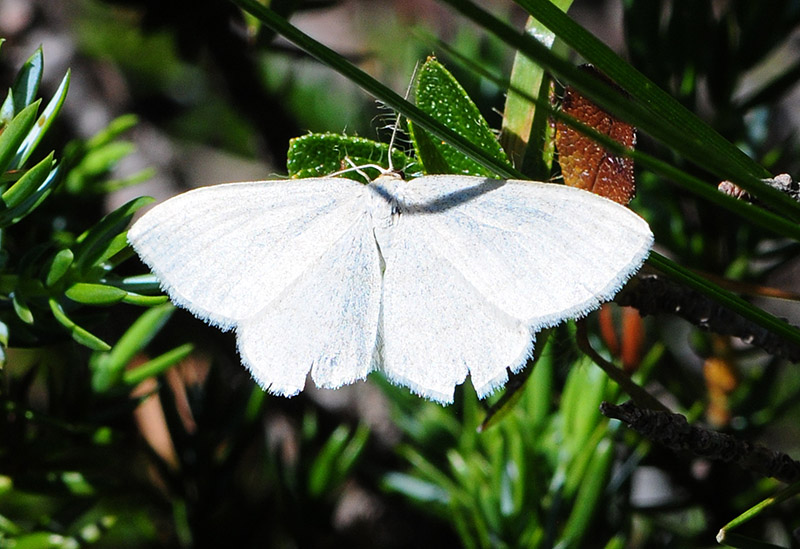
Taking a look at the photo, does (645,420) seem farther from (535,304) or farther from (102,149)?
(102,149)

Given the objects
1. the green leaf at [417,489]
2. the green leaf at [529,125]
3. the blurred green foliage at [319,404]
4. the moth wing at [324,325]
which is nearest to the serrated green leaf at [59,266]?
the blurred green foliage at [319,404]

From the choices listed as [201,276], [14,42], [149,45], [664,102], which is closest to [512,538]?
[201,276]

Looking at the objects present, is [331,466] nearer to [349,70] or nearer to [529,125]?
[529,125]

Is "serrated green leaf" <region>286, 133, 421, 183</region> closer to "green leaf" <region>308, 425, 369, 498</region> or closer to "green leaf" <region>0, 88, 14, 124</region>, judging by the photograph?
"green leaf" <region>0, 88, 14, 124</region>

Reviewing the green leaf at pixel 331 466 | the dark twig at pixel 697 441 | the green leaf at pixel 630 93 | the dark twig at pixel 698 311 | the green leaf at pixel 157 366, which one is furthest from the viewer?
the green leaf at pixel 331 466

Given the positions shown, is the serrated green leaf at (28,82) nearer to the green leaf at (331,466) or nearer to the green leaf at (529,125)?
the green leaf at (529,125)

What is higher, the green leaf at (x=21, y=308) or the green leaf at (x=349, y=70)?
the green leaf at (x=349, y=70)
